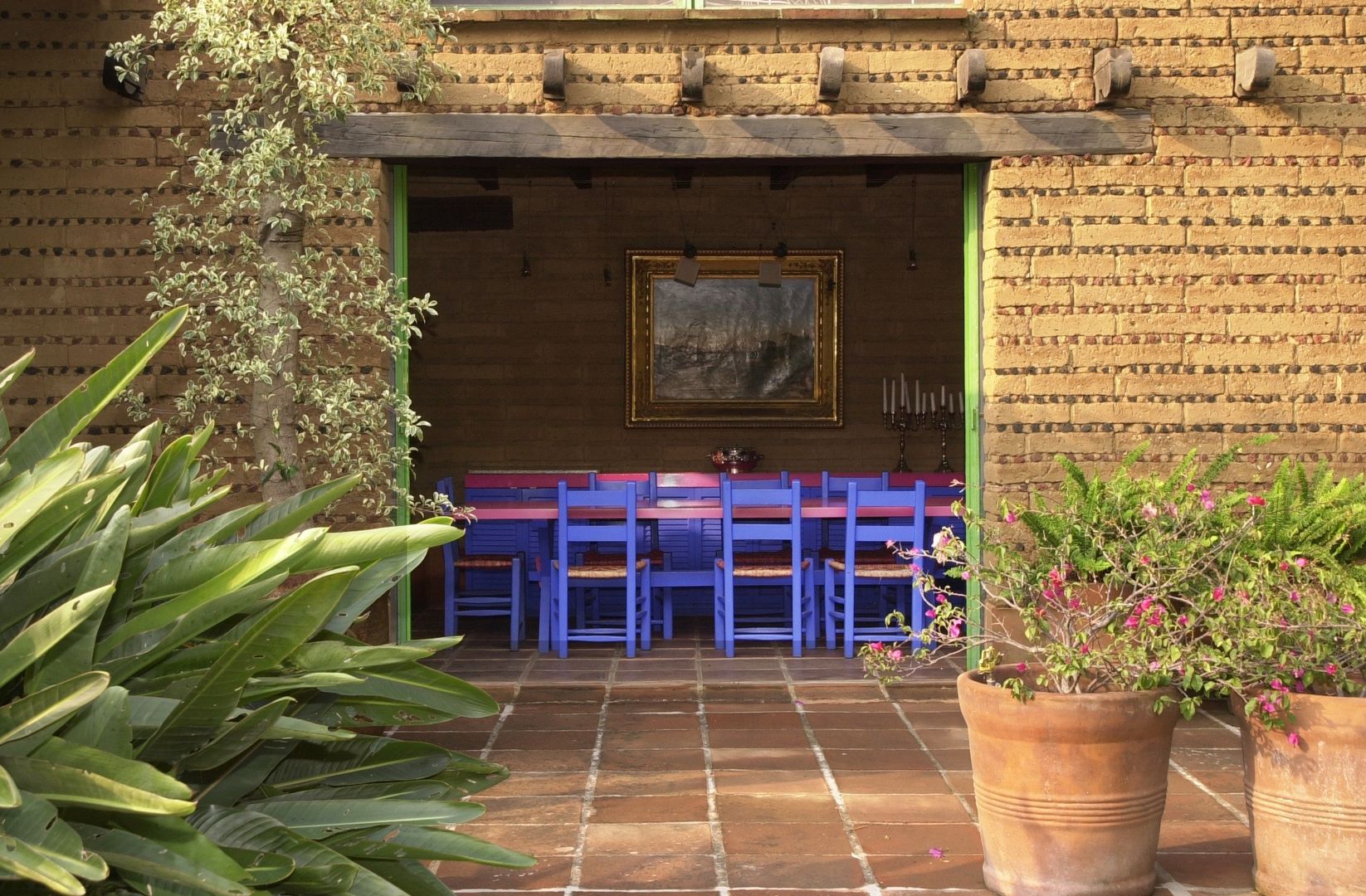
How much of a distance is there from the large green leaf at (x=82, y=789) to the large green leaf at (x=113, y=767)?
0.04 feet

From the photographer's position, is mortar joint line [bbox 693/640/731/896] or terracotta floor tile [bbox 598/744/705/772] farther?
terracotta floor tile [bbox 598/744/705/772]

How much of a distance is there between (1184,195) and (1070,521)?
196 cm

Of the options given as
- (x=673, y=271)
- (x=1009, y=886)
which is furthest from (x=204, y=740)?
(x=673, y=271)

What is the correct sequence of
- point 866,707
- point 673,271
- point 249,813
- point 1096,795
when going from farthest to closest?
1. point 673,271
2. point 866,707
3. point 1096,795
4. point 249,813

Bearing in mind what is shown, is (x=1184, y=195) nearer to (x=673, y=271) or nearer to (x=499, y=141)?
(x=499, y=141)

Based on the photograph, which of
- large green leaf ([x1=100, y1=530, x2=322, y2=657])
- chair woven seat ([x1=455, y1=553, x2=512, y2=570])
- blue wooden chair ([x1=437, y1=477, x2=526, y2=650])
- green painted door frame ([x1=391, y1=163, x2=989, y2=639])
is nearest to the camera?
large green leaf ([x1=100, y1=530, x2=322, y2=657])

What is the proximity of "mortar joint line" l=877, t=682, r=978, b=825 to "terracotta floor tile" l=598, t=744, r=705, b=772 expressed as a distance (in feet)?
2.22

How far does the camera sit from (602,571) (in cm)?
634

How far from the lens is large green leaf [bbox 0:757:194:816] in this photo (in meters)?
1.48


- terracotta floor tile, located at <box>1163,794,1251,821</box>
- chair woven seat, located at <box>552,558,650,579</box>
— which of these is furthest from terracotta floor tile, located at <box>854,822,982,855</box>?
chair woven seat, located at <box>552,558,650,579</box>

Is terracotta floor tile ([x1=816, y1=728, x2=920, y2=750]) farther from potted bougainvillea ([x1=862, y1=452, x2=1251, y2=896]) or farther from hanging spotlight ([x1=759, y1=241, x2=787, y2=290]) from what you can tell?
hanging spotlight ([x1=759, y1=241, x2=787, y2=290])

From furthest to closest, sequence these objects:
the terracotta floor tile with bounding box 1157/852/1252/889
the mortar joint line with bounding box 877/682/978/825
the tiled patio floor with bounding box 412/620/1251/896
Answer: the mortar joint line with bounding box 877/682/978/825 → the tiled patio floor with bounding box 412/620/1251/896 → the terracotta floor tile with bounding box 1157/852/1252/889

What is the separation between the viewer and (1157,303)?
5328 millimetres

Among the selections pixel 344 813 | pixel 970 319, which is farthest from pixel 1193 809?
pixel 344 813
